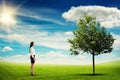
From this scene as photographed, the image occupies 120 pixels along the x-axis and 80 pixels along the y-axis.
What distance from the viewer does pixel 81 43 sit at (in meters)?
33.1

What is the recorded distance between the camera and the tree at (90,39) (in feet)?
108

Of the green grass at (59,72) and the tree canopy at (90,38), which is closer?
the green grass at (59,72)

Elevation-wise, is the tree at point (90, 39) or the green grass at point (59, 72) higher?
the tree at point (90, 39)

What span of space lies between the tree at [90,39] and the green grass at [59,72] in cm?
208

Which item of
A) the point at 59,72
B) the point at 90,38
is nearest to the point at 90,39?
the point at 90,38

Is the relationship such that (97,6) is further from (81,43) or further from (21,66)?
(21,66)

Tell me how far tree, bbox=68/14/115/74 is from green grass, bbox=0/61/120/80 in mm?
2082

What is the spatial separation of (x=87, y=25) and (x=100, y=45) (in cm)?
211

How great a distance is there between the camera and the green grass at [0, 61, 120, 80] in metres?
28.6

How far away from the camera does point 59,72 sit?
32.9m

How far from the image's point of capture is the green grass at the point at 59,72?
93.8 feet

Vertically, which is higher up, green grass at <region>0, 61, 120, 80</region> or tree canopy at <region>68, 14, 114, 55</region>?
tree canopy at <region>68, 14, 114, 55</region>

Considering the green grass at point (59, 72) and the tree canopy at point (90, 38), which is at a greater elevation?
the tree canopy at point (90, 38)

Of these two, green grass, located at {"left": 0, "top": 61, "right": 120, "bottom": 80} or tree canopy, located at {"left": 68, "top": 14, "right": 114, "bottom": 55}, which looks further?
tree canopy, located at {"left": 68, "top": 14, "right": 114, "bottom": 55}
